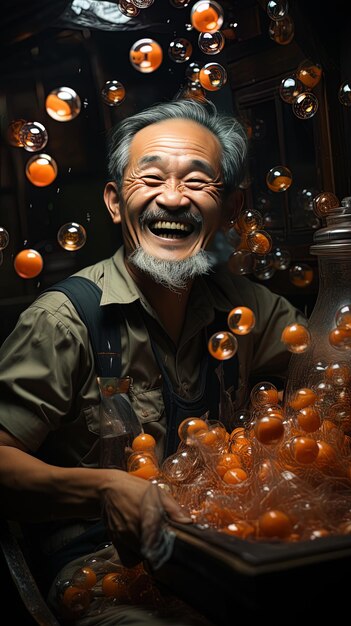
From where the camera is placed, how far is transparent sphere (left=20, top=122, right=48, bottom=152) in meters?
1.79

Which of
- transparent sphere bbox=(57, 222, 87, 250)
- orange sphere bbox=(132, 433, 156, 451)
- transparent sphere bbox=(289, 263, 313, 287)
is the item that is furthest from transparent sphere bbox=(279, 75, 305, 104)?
orange sphere bbox=(132, 433, 156, 451)

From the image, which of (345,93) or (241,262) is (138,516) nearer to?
(241,262)

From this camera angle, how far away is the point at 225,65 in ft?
7.69

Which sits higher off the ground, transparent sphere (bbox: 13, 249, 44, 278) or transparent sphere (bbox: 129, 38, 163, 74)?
transparent sphere (bbox: 129, 38, 163, 74)

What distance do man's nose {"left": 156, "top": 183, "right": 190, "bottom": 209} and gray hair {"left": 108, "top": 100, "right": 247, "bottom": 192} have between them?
174mm

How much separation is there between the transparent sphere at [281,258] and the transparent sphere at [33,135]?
32.6 inches

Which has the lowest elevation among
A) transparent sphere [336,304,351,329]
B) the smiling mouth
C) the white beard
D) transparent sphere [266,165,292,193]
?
transparent sphere [336,304,351,329]

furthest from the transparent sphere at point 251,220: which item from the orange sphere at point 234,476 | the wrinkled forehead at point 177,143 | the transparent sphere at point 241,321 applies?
the orange sphere at point 234,476

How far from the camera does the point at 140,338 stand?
194 cm

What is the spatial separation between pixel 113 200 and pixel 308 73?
0.65 m

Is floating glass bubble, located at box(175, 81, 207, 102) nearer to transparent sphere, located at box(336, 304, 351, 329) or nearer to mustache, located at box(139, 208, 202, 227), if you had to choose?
mustache, located at box(139, 208, 202, 227)

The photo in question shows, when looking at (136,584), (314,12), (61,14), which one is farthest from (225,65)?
(136,584)

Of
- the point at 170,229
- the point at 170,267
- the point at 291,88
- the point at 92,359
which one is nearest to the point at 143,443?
the point at 92,359

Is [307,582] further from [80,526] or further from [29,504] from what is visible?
[80,526]
